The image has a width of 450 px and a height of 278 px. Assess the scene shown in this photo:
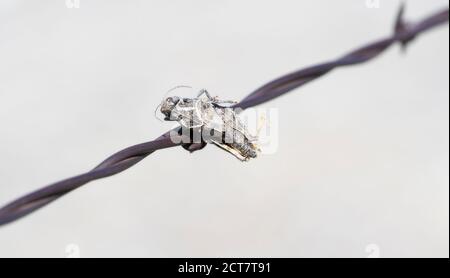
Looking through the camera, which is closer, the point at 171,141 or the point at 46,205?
the point at 46,205

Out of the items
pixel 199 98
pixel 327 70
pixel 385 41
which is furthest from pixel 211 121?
pixel 385 41

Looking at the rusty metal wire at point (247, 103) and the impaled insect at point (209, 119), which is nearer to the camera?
the rusty metal wire at point (247, 103)

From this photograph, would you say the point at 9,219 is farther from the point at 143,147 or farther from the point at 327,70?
the point at 327,70

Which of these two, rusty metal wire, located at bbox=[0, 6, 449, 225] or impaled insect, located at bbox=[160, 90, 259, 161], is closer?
rusty metal wire, located at bbox=[0, 6, 449, 225]
